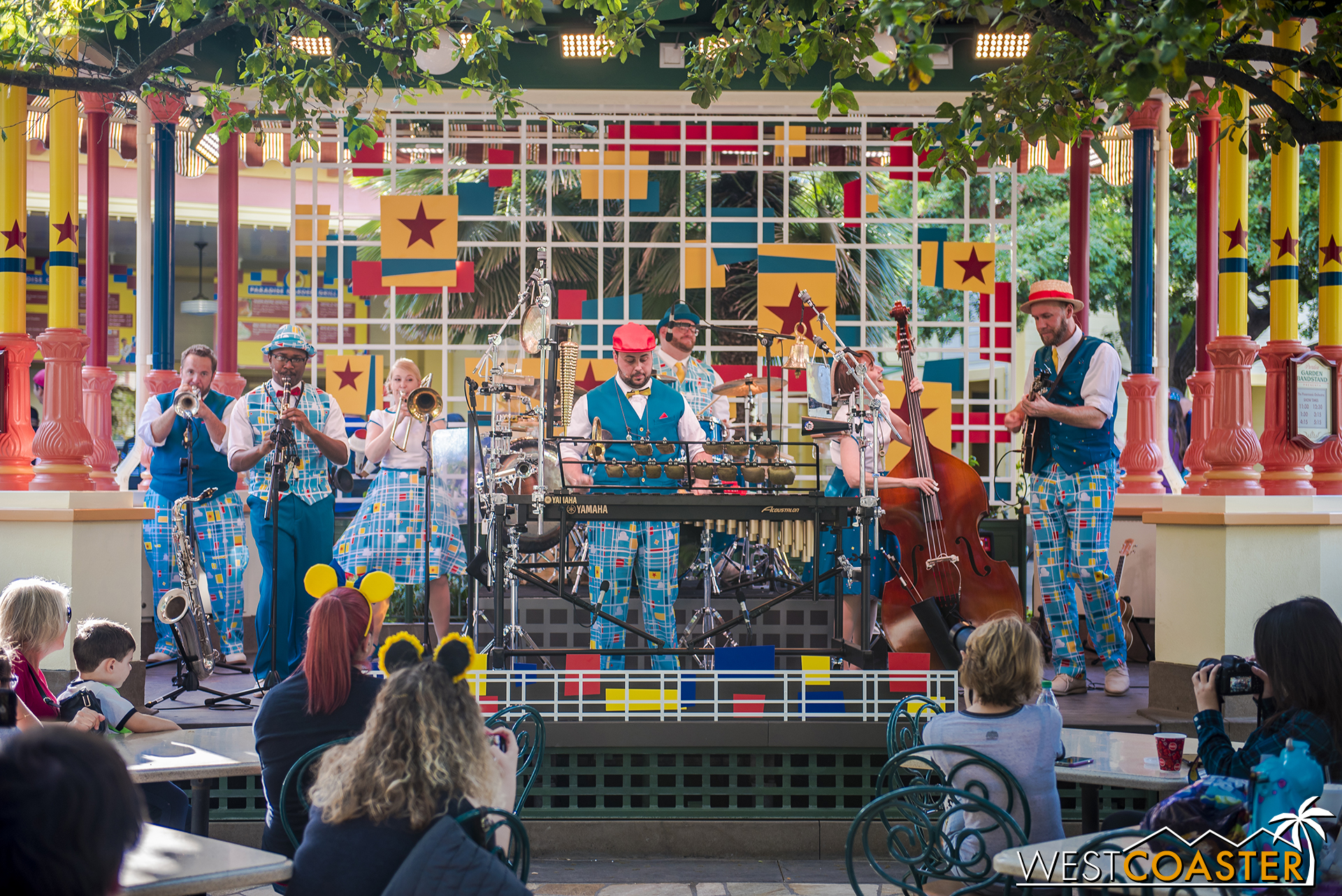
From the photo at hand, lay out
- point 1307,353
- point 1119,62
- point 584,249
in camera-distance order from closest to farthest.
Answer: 1. point 1119,62
2. point 1307,353
3. point 584,249

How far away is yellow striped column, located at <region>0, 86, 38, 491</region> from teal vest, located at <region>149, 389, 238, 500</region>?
2.65 ft

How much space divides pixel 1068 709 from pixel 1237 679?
2468mm

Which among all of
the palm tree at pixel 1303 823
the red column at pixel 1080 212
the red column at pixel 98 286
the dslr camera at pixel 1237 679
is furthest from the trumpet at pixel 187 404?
the red column at pixel 1080 212

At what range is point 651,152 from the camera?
28.2 feet

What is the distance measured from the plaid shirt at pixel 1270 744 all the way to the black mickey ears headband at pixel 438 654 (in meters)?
1.77

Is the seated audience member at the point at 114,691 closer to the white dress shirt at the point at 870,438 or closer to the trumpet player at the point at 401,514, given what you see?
the trumpet player at the point at 401,514

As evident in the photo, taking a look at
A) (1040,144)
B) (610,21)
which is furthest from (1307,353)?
(1040,144)

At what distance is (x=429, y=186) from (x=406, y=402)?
9083 mm

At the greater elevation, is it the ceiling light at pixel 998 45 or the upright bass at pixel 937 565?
the ceiling light at pixel 998 45

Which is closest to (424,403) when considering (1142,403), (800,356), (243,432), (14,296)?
(243,432)

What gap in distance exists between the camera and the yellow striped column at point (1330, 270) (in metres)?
5.55

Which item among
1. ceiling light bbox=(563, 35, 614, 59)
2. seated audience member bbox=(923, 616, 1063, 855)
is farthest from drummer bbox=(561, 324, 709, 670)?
ceiling light bbox=(563, 35, 614, 59)

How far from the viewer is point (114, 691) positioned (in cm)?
372

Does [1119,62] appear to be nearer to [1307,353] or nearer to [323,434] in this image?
[1307,353]
